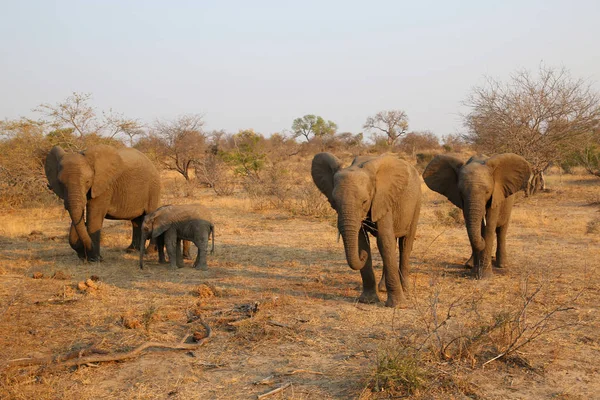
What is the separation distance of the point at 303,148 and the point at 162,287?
128 feet

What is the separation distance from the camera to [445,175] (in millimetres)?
9125

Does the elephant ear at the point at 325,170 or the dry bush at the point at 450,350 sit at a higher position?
the elephant ear at the point at 325,170

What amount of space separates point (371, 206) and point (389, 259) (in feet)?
2.49

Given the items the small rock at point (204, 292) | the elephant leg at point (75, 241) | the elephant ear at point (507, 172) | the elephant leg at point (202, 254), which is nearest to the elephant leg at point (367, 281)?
the small rock at point (204, 292)

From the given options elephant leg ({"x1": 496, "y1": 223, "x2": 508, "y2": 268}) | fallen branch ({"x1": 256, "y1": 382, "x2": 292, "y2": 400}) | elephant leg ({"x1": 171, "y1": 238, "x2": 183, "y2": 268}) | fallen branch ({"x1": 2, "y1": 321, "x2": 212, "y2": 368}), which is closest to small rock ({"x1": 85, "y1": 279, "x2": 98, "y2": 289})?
elephant leg ({"x1": 171, "y1": 238, "x2": 183, "y2": 268})

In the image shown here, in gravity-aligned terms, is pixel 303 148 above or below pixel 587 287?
above

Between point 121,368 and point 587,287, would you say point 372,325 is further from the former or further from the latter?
point 587,287

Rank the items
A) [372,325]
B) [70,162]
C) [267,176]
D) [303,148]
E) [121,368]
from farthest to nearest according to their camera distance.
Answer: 1. [303,148]
2. [267,176]
3. [70,162]
4. [372,325]
5. [121,368]

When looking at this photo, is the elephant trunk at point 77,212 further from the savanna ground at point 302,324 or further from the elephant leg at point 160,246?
the elephant leg at point 160,246

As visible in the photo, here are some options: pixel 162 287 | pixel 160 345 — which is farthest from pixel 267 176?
pixel 160 345

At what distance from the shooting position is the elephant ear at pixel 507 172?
338 inches

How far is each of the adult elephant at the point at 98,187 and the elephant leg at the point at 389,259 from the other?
5371 mm

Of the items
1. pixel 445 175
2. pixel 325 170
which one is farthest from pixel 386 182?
pixel 445 175

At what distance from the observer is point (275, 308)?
21.5 feet
